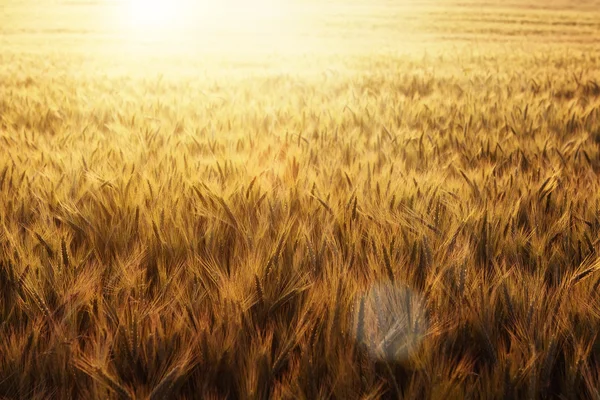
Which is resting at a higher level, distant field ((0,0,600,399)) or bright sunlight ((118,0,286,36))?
bright sunlight ((118,0,286,36))

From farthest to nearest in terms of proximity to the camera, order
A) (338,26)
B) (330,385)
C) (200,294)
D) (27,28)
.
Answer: (338,26)
(27,28)
(200,294)
(330,385)

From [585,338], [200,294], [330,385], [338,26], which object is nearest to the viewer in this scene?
[330,385]

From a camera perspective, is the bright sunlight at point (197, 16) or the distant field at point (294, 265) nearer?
the distant field at point (294, 265)

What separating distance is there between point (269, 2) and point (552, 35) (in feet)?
71.1

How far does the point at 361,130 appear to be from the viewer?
2.96 m

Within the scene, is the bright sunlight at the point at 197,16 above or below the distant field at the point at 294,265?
above

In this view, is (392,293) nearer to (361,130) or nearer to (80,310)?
(80,310)

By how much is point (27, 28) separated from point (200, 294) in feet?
85.9

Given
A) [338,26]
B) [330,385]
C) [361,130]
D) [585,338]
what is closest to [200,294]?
[330,385]

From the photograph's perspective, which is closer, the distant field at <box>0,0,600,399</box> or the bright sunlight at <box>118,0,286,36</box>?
the distant field at <box>0,0,600,399</box>

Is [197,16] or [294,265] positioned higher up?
[197,16]

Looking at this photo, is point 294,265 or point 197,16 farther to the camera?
point 197,16

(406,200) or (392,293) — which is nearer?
(392,293)

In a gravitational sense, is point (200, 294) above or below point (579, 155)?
above
